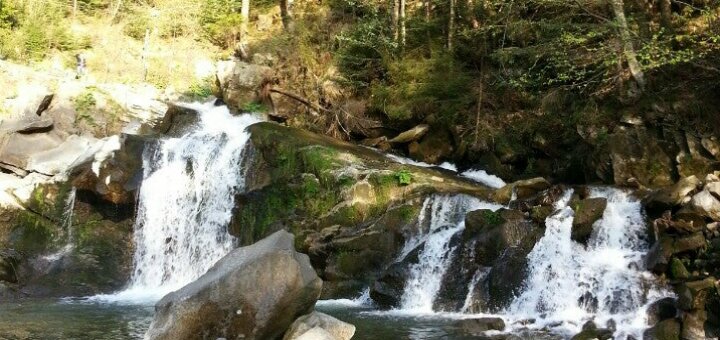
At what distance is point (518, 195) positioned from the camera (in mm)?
13969

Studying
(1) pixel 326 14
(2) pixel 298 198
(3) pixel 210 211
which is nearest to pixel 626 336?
(2) pixel 298 198

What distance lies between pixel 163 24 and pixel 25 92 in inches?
318

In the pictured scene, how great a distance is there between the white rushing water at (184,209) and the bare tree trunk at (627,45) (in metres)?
9.66

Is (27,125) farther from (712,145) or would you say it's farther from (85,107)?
(712,145)

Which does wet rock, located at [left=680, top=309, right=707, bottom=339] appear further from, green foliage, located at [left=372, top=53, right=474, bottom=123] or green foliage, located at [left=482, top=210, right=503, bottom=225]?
green foliage, located at [left=372, top=53, right=474, bottom=123]

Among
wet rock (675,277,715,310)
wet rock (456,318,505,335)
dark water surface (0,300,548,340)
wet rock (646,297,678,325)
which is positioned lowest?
dark water surface (0,300,548,340)

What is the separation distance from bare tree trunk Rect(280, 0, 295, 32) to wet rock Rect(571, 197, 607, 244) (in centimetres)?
1510

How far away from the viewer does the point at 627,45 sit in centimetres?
1495

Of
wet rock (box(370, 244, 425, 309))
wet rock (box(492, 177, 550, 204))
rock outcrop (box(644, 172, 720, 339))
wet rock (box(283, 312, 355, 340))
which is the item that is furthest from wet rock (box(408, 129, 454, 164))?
wet rock (box(283, 312, 355, 340))

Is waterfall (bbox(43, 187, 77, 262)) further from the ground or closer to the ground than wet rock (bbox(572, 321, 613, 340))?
further from the ground

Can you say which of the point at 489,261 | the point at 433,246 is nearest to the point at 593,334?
the point at 489,261

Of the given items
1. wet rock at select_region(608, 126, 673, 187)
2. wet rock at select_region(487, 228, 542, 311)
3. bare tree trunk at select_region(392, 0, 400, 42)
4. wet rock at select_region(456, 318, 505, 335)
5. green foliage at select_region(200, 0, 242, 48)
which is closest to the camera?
wet rock at select_region(456, 318, 505, 335)

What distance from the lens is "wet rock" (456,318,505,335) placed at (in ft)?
33.7

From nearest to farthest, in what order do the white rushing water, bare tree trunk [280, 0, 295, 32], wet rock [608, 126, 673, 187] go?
wet rock [608, 126, 673, 187] < the white rushing water < bare tree trunk [280, 0, 295, 32]
